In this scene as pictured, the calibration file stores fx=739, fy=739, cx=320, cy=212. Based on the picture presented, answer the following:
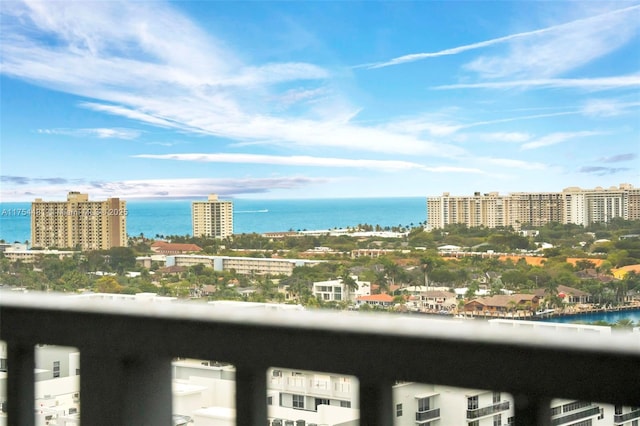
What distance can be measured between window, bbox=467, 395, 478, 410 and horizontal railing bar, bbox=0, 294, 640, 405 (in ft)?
0.06

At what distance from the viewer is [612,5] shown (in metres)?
15.4

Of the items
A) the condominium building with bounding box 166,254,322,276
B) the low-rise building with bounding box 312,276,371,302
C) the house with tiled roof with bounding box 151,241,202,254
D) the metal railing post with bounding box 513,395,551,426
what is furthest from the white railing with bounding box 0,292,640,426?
the house with tiled roof with bounding box 151,241,202,254

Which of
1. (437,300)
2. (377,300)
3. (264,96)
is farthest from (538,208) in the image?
(264,96)

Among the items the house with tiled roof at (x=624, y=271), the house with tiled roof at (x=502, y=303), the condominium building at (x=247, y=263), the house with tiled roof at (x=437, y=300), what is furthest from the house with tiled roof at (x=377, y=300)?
the house with tiled roof at (x=624, y=271)

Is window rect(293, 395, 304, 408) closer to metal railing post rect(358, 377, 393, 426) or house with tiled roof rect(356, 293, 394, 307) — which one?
metal railing post rect(358, 377, 393, 426)

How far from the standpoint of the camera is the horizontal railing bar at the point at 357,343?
276 millimetres

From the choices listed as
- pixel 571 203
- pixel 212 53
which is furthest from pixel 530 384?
pixel 212 53

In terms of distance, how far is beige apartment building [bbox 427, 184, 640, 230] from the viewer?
42.5 feet

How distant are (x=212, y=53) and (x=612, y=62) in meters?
8.89

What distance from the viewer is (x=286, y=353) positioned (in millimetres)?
345

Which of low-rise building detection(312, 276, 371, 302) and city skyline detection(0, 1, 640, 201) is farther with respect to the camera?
city skyline detection(0, 1, 640, 201)

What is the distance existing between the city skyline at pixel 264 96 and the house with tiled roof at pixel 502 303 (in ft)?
13.9

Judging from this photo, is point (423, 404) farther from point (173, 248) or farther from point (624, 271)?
point (173, 248)

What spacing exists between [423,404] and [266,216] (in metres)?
15.3
